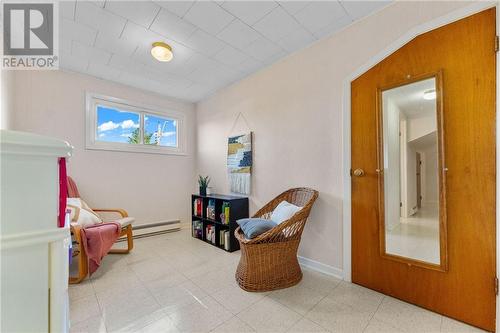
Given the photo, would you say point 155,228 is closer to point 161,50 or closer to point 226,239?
point 226,239

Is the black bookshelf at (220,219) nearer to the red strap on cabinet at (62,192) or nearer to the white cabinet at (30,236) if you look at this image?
the red strap on cabinet at (62,192)

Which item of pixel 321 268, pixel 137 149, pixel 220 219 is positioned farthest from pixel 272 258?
pixel 137 149

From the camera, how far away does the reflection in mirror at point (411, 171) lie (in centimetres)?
154

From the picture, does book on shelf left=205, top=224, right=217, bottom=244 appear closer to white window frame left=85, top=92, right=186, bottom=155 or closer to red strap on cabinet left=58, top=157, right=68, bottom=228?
white window frame left=85, top=92, right=186, bottom=155

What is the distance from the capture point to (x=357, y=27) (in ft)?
6.39

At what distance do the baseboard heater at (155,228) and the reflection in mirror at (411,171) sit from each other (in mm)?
3110

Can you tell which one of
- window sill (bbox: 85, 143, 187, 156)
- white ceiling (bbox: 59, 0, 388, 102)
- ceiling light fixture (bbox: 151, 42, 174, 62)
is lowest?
window sill (bbox: 85, 143, 187, 156)

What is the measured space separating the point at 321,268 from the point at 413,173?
3.95ft

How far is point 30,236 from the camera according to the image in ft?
1.52

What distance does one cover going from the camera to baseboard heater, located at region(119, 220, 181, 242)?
3.28m

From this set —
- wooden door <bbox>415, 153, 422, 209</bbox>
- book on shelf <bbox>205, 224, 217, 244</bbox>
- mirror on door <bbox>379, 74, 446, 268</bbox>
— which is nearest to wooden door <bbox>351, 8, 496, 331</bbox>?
mirror on door <bbox>379, 74, 446, 268</bbox>

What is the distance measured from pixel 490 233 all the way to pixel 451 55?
118 cm

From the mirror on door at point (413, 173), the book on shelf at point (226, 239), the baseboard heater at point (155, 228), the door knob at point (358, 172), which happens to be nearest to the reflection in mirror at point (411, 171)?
the mirror on door at point (413, 173)

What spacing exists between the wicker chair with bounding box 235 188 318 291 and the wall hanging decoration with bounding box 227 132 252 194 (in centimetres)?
114
